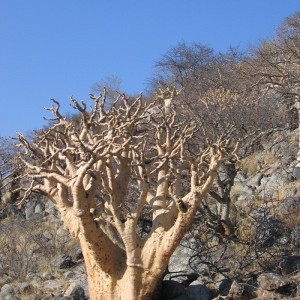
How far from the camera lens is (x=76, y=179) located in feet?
29.3

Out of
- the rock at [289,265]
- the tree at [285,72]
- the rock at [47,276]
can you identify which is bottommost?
the rock at [289,265]

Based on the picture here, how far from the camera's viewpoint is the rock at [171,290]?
10.1 metres

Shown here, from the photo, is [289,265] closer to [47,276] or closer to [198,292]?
[198,292]

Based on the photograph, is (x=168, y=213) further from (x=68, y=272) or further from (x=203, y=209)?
(x=68, y=272)

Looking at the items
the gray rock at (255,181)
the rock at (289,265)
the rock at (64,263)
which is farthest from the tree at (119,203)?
the gray rock at (255,181)

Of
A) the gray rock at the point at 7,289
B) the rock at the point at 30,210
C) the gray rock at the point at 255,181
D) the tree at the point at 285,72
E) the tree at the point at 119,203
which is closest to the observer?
the tree at the point at 119,203

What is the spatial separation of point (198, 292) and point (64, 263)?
5561mm

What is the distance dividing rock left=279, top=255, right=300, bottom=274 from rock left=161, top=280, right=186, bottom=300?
189 cm

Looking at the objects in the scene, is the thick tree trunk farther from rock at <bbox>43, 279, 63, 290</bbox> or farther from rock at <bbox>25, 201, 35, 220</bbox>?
rock at <bbox>25, 201, 35, 220</bbox>

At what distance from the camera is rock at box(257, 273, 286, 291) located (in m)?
10.1

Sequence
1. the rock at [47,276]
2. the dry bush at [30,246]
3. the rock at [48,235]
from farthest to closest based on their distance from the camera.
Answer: the rock at [48,235] → the dry bush at [30,246] → the rock at [47,276]

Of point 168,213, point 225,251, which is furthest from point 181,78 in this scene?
point 168,213

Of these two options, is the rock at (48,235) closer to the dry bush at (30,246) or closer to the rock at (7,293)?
the dry bush at (30,246)

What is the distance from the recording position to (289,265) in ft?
35.8
